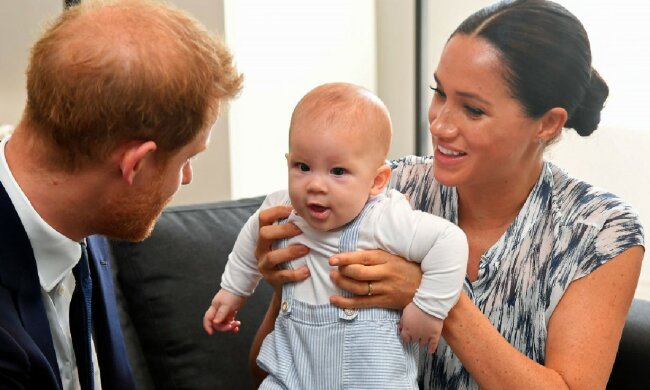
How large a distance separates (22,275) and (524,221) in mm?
958

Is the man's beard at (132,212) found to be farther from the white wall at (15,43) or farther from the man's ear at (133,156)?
the white wall at (15,43)

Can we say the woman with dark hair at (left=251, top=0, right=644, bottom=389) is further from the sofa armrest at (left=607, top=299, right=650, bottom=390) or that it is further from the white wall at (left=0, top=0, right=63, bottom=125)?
the white wall at (left=0, top=0, right=63, bottom=125)

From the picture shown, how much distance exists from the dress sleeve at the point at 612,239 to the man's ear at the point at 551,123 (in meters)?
0.19

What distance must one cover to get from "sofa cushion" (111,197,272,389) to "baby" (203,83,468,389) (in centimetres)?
57

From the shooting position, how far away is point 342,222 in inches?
63.4

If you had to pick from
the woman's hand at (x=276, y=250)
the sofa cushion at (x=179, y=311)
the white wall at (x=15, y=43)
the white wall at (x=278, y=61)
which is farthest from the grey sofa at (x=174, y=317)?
the white wall at (x=15, y=43)

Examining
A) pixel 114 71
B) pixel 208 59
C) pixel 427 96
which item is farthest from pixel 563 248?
pixel 427 96

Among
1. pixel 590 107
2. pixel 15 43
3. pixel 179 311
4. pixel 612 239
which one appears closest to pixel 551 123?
pixel 590 107

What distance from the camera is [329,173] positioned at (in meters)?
1.58

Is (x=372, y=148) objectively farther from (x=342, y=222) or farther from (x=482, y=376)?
(x=482, y=376)

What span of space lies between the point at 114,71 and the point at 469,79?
70 centimetres

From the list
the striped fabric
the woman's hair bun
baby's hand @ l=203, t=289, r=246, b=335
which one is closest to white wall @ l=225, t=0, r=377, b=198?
baby's hand @ l=203, t=289, r=246, b=335

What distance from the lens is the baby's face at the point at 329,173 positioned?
156cm

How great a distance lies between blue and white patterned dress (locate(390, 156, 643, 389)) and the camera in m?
1.78
